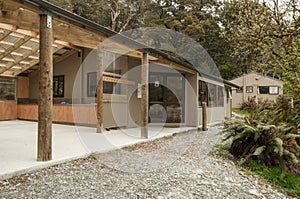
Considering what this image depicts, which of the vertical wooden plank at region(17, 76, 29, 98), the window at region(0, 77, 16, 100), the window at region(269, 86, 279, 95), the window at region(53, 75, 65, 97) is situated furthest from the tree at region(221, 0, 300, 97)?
the window at region(269, 86, 279, 95)

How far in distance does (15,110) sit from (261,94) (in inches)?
824

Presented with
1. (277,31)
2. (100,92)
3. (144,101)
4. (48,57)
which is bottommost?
(144,101)

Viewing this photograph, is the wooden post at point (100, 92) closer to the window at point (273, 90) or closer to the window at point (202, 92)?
the window at point (202, 92)

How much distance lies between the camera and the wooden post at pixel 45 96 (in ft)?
12.8

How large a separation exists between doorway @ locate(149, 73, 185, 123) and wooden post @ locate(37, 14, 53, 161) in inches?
234

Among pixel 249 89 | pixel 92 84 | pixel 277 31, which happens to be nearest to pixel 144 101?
pixel 277 31

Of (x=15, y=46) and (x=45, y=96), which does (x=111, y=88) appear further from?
(x=45, y=96)

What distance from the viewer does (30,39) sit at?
811cm

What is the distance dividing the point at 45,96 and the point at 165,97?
6.33m

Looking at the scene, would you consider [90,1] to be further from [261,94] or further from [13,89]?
[261,94]

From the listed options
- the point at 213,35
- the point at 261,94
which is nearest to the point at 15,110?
the point at 213,35

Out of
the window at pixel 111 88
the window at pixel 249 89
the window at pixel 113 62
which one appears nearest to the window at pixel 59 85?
the window at pixel 113 62

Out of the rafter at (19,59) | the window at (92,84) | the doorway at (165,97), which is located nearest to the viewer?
the rafter at (19,59)

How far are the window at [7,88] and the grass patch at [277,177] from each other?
10.6 metres
